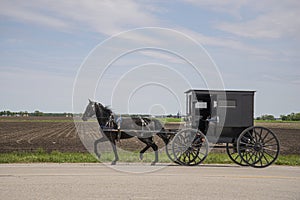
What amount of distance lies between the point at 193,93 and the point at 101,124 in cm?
337

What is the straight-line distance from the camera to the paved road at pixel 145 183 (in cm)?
862

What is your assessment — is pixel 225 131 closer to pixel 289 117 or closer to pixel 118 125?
pixel 118 125

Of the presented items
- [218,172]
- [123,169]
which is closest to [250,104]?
[218,172]

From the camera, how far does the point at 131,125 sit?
15406mm

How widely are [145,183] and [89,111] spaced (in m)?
6.06

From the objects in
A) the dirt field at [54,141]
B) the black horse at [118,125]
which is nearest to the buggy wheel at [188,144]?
the black horse at [118,125]

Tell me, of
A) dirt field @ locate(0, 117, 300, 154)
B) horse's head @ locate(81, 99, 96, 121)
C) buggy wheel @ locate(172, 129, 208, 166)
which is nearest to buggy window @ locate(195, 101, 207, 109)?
buggy wheel @ locate(172, 129, 208, 166)

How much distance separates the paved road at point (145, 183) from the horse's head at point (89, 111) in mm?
2739

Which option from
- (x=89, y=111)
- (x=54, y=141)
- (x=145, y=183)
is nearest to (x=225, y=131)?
(x=89, y=111)

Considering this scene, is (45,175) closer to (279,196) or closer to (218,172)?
(218,172)

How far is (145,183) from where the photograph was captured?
10016mm

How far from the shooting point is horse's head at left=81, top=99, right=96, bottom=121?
15.5 metres

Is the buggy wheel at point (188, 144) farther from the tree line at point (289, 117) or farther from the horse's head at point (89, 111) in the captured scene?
the tree line at point (289, 117)

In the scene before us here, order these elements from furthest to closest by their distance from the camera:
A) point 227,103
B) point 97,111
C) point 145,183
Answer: point 97,111 → point 227,103 → point 145,183
